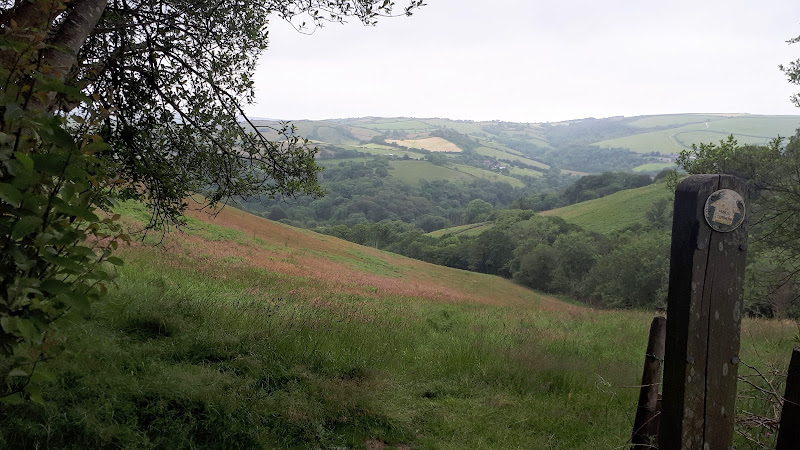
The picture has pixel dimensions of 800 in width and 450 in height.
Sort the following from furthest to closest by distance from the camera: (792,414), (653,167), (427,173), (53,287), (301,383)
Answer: (427,173)
(653,167)
(301,383)
(792,414)
(53,287)

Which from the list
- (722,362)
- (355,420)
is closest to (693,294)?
(722,362)

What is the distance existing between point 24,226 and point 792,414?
421cm

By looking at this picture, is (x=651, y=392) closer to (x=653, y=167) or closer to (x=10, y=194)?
(x=10, y=194)

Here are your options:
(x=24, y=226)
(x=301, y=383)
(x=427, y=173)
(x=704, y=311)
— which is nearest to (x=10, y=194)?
(x=24, y=226)

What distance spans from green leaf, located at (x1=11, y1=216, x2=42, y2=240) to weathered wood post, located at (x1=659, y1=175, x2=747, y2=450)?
3.23 m

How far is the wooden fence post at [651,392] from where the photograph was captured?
4.35m

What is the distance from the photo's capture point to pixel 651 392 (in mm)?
4375

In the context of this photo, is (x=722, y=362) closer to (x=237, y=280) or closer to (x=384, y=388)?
(x=384, y=388)

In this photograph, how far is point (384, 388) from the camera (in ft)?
20.4

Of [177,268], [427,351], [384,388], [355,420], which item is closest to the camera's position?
[355,420]

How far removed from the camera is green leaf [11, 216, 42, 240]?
1990 mm

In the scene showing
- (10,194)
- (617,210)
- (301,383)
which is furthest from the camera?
(617,210)

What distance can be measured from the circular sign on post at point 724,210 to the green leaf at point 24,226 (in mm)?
3357

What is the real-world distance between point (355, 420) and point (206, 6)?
595cm
